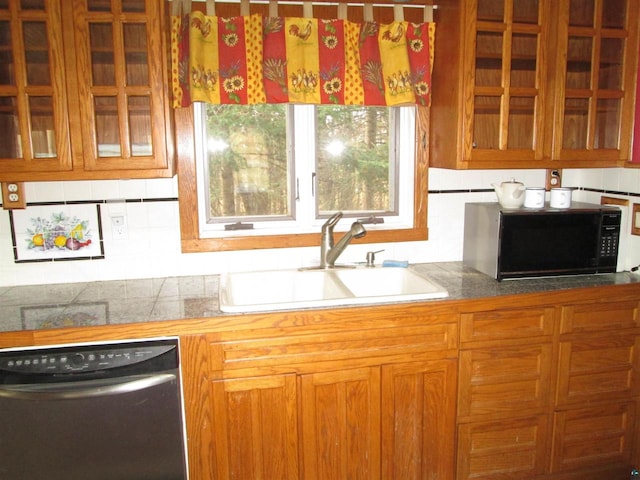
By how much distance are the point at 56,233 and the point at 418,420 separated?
1650 millimetres

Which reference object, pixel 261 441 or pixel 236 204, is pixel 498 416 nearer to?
pixel 261 441

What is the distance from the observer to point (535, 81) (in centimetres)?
211

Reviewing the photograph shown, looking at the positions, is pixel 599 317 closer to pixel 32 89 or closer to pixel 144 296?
pixel 144 296

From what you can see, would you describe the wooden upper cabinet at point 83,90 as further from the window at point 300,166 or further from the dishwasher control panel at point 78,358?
the dishwasher control panel at point 78,358

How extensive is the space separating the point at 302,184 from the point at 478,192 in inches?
33.3

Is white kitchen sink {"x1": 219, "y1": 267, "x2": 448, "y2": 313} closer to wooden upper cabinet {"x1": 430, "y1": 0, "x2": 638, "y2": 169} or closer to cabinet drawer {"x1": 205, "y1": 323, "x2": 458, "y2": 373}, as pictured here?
cabinet drawer {"x1": 205, "y1": 323, "x2": 458, "y2": 373}

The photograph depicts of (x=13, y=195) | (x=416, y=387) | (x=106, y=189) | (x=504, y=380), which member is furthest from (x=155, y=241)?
(x=504, y=380)

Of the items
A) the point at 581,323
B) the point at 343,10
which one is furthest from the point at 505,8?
the point at 581,323

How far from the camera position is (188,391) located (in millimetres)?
1768

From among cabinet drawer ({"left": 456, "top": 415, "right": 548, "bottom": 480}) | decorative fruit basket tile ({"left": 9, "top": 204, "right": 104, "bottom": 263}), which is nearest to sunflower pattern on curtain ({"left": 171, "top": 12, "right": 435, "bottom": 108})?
decorative fruit basket tile ({"left": 9, "top": 204, "right": 104, "bottom": 263})

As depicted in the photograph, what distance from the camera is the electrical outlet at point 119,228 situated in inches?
86.4

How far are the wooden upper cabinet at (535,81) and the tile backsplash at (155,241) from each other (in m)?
0.23

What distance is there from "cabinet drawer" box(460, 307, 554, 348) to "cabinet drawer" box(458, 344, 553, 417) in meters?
0.05

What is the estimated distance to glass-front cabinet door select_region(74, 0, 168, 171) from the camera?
5.98ft
